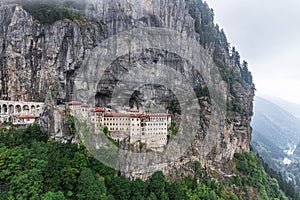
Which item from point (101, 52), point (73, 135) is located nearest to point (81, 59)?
point (101, 52)

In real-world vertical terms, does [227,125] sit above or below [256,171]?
above

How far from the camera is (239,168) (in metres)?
52.2

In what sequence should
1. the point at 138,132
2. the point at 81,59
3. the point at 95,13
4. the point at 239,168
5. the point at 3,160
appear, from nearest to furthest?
1. the point at 3,160
2. the point at 138,132
3. the point at 81,59
4. the point at 95,13
5. the point at 239,168

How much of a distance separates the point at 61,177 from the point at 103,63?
19.5 metres

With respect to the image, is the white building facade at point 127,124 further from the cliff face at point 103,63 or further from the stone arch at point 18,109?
the stone arch at point 18,109

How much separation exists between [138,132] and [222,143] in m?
18.4

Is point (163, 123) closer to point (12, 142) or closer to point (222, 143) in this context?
point (222, 143)

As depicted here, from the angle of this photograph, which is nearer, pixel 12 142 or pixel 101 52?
pixel 12 142

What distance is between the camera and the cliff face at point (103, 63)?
42594mm

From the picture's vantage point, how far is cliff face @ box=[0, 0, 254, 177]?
140 ft

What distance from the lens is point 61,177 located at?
2981cm

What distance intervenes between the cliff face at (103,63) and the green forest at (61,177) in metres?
3.44

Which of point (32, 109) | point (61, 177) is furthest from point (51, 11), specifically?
point (61, 177)

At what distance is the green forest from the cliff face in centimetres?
344
